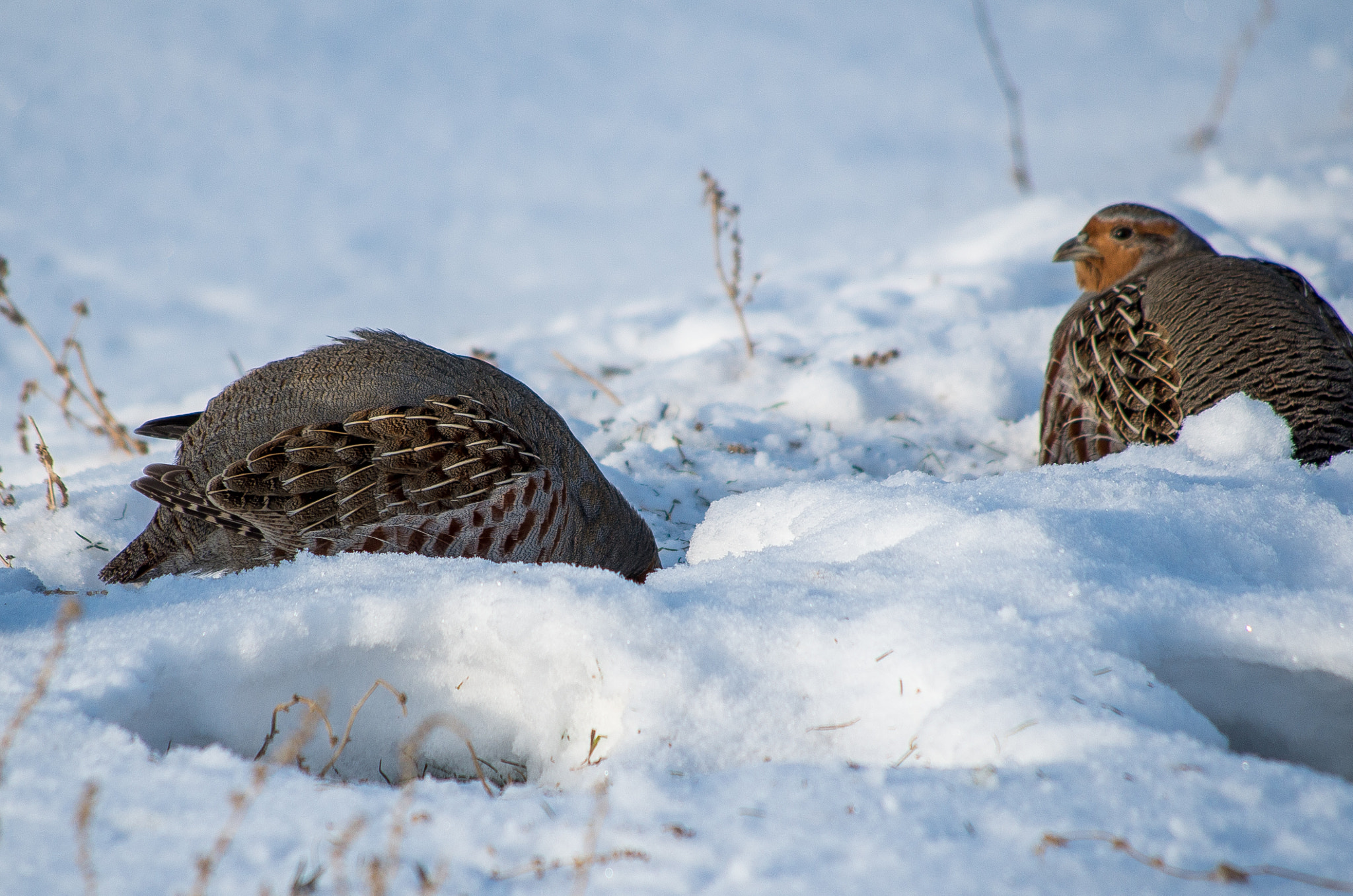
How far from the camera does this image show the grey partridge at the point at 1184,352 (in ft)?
9.91

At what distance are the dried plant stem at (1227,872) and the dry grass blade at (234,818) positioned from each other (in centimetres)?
101

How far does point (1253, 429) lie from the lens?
2.83 m

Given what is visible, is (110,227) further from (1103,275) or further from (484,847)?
(484,847)

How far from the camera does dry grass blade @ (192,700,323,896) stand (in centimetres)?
111

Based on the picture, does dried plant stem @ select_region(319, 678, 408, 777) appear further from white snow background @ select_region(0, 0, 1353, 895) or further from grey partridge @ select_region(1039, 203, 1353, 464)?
grey partridge @ select_region(1039, 203, 1353, 464)

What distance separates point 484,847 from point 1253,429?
2653 millimetres

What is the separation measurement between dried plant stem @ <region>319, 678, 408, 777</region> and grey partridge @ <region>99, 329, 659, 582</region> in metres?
0.93

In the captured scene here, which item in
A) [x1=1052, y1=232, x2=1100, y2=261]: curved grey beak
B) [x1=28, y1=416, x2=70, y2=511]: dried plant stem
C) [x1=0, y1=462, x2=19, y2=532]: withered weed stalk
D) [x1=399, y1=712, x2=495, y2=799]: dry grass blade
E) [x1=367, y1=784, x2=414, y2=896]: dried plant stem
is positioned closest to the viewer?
[x1=367, y1=784, x2=414, y2=896]: dried plant stem

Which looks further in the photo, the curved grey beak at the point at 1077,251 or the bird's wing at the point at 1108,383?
the curved grey beak at the point at 1077,251

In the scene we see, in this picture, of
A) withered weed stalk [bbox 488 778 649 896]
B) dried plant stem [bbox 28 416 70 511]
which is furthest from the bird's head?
dried plant stem [bbox 28 416 70 511]

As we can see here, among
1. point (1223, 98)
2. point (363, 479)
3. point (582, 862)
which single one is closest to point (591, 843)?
point (582, 862)

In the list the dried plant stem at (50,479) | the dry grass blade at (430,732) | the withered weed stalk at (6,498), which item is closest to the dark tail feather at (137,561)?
the dried plant stem at (50,479)

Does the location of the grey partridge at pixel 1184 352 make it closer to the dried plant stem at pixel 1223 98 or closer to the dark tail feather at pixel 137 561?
the dark tail feather at pixel 137 561

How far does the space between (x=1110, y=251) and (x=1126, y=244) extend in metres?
0.08
